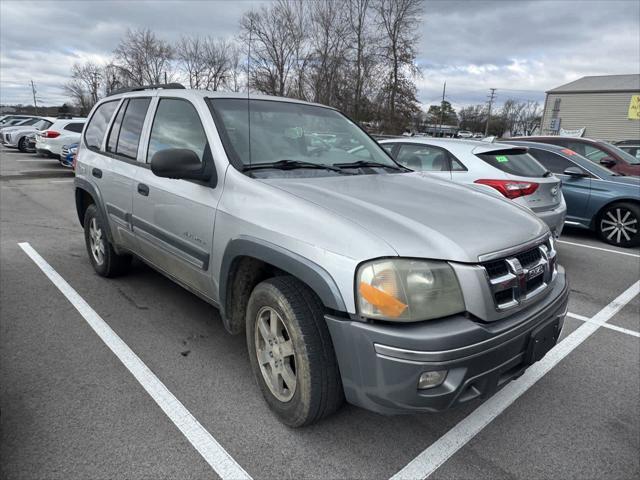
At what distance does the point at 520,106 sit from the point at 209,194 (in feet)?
330

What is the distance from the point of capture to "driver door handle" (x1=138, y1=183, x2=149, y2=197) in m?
3.33

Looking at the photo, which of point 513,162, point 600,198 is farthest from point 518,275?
point 600,198

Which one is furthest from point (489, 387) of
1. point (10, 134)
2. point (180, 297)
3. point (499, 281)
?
point (10, 134)

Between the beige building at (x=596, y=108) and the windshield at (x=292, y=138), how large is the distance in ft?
144

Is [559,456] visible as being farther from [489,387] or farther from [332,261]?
[332,261]

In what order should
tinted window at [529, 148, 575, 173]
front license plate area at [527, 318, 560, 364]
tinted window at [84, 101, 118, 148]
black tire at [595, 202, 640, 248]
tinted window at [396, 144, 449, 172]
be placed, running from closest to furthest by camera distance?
front license plate area at [527, 318, 560, 364] < tinted window at [84, 101, 118, 148] < tinted window at [396, 144, 449, 172] < black tire at [595, 202, 640, 248] < tinted window at [529, 148, 575, 173]

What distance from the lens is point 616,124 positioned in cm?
4106

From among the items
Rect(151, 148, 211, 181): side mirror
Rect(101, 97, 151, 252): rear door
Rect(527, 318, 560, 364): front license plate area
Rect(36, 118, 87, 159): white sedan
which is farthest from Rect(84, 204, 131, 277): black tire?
Rect(36, 118, 87, 159): white sedan

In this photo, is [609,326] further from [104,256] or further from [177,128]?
[104,256]

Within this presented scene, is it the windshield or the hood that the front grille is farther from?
the windshield

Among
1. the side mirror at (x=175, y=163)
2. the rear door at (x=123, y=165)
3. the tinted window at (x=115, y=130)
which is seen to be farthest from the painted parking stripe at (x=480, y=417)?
the tinted window at (x=115, y=130)

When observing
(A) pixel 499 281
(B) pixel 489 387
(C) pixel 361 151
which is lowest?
(B) pixel 489 387

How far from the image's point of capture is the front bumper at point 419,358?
5.95ft

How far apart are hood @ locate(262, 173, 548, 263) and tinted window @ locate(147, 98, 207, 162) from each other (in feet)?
2.47
